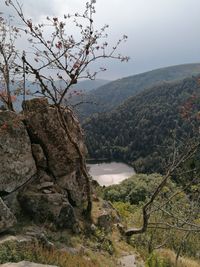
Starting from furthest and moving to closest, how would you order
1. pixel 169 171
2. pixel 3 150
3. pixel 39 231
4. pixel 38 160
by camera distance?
pixel 169 171
pixel 38 160
pixel 3 150
pixel 39 231

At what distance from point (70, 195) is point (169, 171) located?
445 cm

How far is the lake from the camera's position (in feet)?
476

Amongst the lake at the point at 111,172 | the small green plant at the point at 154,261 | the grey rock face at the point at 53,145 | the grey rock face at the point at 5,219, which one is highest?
the grey rock face at the point at 53,145

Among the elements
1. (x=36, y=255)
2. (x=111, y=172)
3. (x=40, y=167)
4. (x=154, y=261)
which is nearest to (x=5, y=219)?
(x=36, y=255)

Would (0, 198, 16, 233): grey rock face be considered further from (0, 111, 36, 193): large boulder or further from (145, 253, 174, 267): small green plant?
(145, 253, 174, 267): small green plant

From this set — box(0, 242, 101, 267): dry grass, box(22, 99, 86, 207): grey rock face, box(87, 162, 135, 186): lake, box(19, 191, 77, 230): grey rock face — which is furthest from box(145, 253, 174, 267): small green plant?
box(87, 162, 135, 186): lake

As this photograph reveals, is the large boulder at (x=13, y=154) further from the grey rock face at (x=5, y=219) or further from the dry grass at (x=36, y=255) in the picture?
the dry grass at (x=36, y=255)

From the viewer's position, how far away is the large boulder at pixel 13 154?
14547 millimetres

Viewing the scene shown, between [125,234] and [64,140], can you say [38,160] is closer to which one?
[64,140]

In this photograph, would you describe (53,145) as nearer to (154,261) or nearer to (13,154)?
(13,154)

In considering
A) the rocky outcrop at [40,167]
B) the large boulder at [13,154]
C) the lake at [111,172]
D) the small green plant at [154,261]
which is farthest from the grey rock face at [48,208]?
the lake at [111,172]

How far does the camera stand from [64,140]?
1702 centimetres

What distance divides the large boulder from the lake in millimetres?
120134

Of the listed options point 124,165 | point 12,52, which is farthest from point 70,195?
point 124,165
